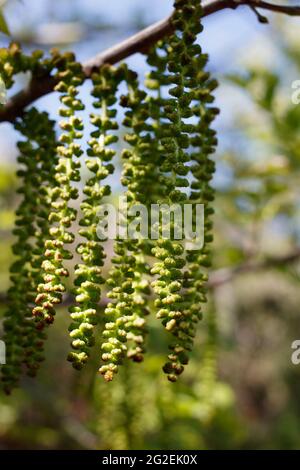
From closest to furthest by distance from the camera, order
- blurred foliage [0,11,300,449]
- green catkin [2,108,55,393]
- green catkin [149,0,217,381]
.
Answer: green catkin [149,0,217,381] < green catkin [2,108,55,393] < blurred foliage [0,11,300,449]

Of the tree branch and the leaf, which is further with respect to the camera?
the leaf

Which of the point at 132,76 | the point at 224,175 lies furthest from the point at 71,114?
the point at 224,175

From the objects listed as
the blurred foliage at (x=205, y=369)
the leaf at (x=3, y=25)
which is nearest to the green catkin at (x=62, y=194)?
the leaf at (x=3, y=25)

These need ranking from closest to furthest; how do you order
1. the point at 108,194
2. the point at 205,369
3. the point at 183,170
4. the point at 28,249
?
1. the point at 183,170
2. the point at 108,194
3. the point at 28,249
4. the point at 205,369

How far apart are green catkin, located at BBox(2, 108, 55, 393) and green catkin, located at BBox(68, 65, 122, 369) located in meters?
0.14

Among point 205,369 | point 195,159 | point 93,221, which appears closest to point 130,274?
point 93,221

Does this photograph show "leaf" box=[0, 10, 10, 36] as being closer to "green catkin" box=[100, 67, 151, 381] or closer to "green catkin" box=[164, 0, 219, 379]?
"green catkin" box=[100, 67, 151, 381]

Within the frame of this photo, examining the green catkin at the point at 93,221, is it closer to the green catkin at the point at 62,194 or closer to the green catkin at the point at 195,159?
the green catkin at the point at 62,194

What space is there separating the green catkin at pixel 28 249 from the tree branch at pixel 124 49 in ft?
0.12

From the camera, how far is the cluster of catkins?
0.95 meters

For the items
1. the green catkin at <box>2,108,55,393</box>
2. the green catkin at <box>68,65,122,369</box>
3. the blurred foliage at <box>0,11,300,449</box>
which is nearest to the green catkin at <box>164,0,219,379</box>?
the green catkin at <box>68,65,122,369</box>

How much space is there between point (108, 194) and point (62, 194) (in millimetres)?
87

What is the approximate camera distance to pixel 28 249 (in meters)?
1.23

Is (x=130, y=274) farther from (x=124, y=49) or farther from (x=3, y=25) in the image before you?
(x=3, y=25)
